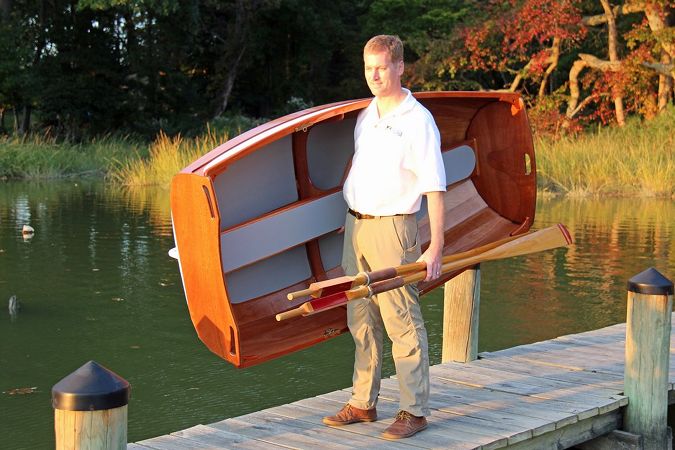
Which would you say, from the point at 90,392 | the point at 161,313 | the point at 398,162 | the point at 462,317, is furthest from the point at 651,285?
the point at 161,313

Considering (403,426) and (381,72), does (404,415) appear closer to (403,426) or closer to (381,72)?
(403,426)

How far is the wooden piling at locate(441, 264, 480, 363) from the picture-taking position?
19.7 feet

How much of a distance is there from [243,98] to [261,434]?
32.4 meters

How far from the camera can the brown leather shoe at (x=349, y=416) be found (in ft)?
15.5

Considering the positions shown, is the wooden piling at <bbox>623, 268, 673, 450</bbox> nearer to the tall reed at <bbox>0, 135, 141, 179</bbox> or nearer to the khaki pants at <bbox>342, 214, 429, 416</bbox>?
the khaki pants at <bbox>342, 214, 429, 416</bbox>

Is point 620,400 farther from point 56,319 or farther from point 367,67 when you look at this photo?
point 56,319

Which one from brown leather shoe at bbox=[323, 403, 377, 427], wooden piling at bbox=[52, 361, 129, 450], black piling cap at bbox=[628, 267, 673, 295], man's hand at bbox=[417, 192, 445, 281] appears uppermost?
man's hand at bbox=[417, 192, 445, 281]

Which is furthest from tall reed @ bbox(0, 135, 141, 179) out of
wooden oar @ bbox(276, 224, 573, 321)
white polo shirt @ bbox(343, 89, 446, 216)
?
white polo shirt @ bbox(343, 89, 446, 216)

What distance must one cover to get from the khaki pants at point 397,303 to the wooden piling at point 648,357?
4.10 ft

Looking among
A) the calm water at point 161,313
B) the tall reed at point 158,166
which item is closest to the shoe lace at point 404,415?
the calm water at point 161,313

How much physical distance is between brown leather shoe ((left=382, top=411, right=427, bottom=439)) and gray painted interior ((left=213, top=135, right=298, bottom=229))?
1.52m

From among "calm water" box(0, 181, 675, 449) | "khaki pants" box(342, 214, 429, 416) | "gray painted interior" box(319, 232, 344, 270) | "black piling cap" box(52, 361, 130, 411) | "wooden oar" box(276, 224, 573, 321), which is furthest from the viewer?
"calm water" box(0, 181, 675, 449)

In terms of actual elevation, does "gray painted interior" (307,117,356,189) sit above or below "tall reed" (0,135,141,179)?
above

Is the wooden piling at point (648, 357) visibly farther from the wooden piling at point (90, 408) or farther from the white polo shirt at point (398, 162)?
the wooden piling at point (90, 408)
